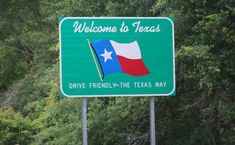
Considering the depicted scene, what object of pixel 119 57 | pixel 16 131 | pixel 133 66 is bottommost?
pixel 16 131

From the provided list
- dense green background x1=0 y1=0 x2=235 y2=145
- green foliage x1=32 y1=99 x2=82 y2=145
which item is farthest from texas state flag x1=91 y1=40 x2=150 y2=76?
green foliage x1=32 y1=99 x2=82 y2=145

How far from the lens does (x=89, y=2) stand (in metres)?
12.8

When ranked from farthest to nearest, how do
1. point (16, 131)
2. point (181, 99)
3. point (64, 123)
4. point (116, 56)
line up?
point (16, 131)
point (64, 123)
point (181, 99)
point (116, 56)

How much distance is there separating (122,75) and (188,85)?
3395 mm

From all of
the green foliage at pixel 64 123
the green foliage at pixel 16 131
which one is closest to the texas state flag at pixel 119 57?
the green foliage at pixel 64 123

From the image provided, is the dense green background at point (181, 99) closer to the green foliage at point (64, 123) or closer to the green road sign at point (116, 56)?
the green foliage at point (64, 123)

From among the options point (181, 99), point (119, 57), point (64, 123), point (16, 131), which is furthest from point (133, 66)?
point (16, 131)

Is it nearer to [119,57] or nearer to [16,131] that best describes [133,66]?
[119,57]

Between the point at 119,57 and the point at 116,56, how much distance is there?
0.16 feet

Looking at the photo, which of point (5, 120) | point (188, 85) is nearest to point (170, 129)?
point (188, 85)

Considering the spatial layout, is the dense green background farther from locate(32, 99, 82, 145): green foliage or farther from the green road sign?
the green road sign

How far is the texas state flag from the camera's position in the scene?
7141 mm

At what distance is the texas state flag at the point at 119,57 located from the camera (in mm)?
7141

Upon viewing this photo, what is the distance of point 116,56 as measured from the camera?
7.27m
